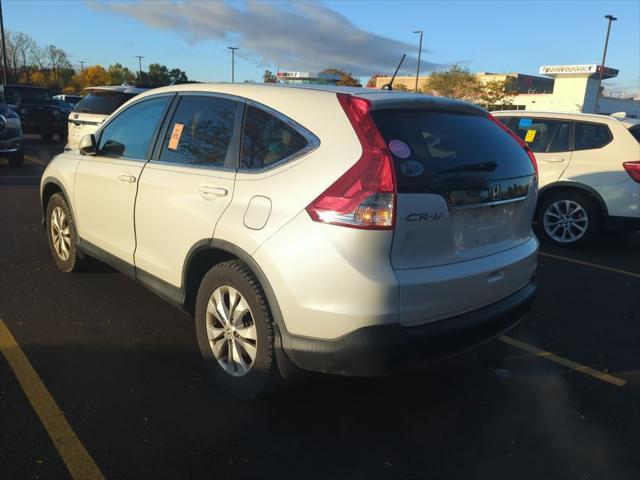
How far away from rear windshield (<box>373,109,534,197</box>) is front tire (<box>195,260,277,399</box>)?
3.13 feet

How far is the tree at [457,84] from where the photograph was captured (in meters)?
52.9

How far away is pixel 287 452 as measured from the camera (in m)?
2.68

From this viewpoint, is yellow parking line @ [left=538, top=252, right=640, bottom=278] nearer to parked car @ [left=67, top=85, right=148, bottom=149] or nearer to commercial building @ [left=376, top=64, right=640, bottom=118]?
parked car @ [left=67, top=85, right=148, bottom=149]

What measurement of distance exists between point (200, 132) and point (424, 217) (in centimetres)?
165

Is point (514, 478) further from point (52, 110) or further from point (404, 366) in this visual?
point (52, 110)

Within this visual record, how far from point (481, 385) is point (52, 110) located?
19.4m

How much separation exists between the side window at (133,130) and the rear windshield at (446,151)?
194cm

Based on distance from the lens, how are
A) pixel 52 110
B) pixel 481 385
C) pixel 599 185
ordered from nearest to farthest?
1. pixel 481 385
2. pixel 599 185
3. pixel 52 110

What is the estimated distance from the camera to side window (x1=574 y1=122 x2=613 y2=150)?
6949 millimetres

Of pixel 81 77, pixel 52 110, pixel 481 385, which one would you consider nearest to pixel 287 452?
pixel 481 385

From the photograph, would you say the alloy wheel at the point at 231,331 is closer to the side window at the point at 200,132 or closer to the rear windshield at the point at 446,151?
the side window at the point at 200,132

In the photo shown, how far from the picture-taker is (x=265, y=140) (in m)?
2.96

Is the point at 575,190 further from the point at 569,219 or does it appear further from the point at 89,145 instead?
the point at 89,145

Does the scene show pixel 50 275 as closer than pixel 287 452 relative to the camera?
No
